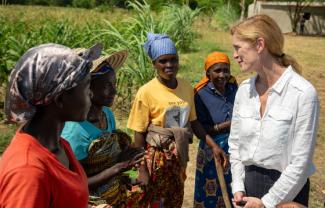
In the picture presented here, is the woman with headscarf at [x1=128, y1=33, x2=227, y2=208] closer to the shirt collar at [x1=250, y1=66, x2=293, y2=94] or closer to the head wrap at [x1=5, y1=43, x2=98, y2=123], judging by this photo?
the shirt collar at [x1=250, y1=66, x2=293, y2=94]

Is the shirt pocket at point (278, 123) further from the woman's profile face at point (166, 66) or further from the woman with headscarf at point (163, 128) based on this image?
the woman's profile face at point (166, 66)

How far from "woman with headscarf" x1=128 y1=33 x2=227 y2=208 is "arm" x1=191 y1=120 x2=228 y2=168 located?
21 cm

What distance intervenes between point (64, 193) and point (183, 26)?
1066 cm

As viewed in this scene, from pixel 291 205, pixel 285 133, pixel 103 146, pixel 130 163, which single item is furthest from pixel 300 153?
pixel 103 146

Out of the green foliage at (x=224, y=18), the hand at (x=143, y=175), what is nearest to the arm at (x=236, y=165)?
the hand at (x=143, y=175)

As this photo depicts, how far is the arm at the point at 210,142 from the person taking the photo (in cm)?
302

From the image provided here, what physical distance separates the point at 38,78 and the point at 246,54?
44.9 inches

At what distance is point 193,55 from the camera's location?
1204 centimetres

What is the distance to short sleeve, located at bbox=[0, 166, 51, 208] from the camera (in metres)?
1.13

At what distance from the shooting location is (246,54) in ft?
6.71

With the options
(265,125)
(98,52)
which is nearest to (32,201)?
(98,52)

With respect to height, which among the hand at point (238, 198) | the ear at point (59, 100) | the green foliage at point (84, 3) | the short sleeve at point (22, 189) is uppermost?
the green foliage at point (84, 3)

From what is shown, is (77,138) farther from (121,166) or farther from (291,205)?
(291,205)

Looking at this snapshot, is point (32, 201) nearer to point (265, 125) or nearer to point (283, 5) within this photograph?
point (265, 125)
